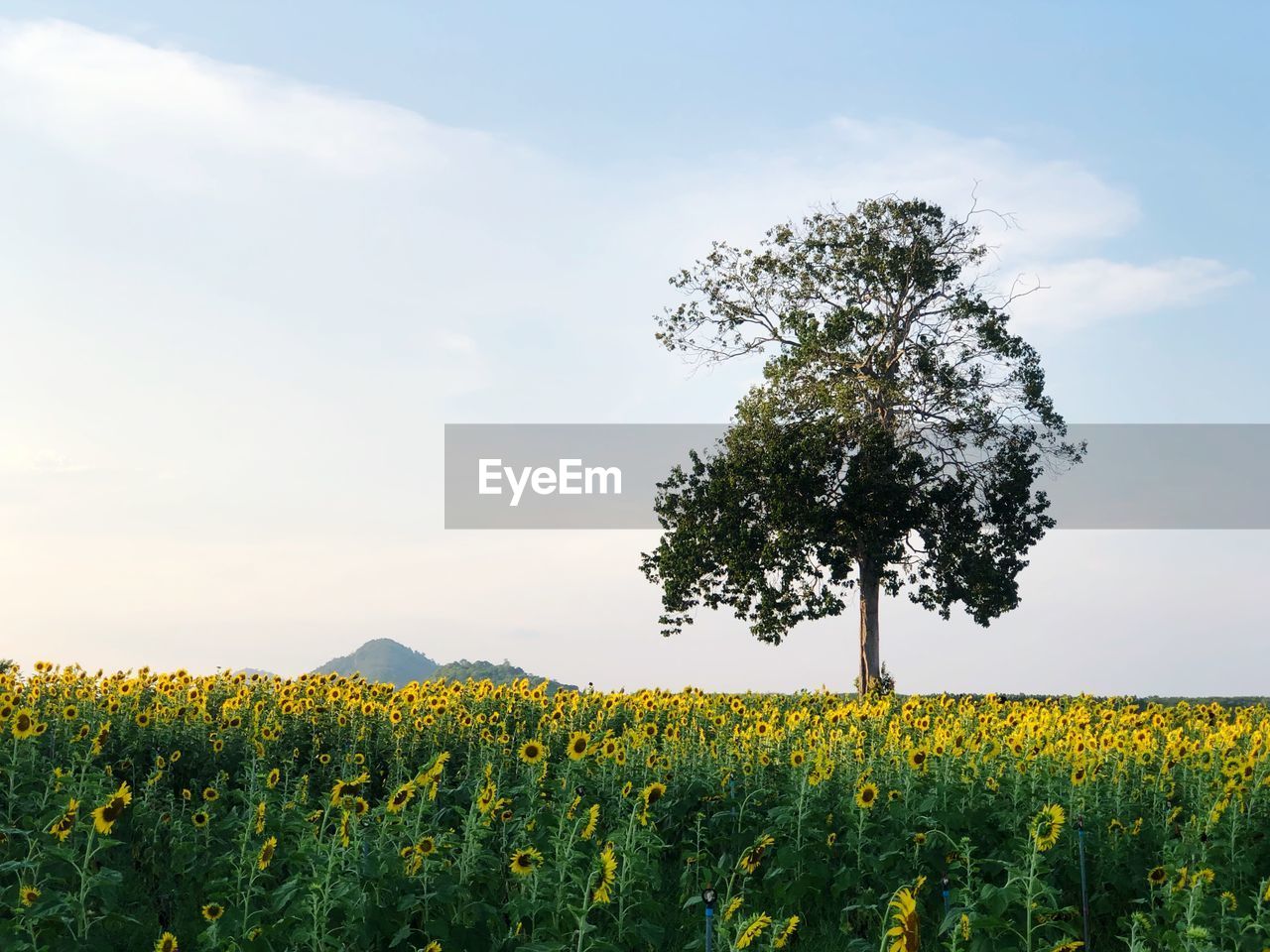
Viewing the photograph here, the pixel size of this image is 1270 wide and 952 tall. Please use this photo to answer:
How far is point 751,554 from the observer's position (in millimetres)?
27672

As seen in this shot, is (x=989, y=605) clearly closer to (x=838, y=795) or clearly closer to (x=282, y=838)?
(x=838, y=795)

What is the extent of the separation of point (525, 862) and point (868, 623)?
78.5 feet

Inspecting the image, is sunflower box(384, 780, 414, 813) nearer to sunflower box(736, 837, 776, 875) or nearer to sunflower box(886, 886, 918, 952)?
sunflower box(736, 837, 776, 875)

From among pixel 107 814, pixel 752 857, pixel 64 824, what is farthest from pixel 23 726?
pixel 752 857

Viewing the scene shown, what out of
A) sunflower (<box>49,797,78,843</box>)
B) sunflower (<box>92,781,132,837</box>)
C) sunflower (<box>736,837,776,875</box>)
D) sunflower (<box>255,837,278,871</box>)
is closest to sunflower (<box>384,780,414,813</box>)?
sunflower (<box>255,837,278,871</box>)

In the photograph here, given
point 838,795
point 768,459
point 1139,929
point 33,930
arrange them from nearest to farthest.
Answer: point 33,930 < point 1139,929 < point 838,795 < point 768,459

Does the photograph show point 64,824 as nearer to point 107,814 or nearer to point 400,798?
point 107,814

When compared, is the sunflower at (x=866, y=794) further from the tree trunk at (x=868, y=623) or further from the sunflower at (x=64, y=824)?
the tree trunk at (x=868, y=623)

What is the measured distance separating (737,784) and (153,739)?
20.9 feet

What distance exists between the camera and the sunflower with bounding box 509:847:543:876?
571 cm

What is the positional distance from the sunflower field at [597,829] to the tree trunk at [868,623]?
13617 millimetres

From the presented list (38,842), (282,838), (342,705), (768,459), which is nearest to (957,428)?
(768,459)

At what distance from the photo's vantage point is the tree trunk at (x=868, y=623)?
2869 cm

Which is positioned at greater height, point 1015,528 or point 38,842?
point 1015,528
